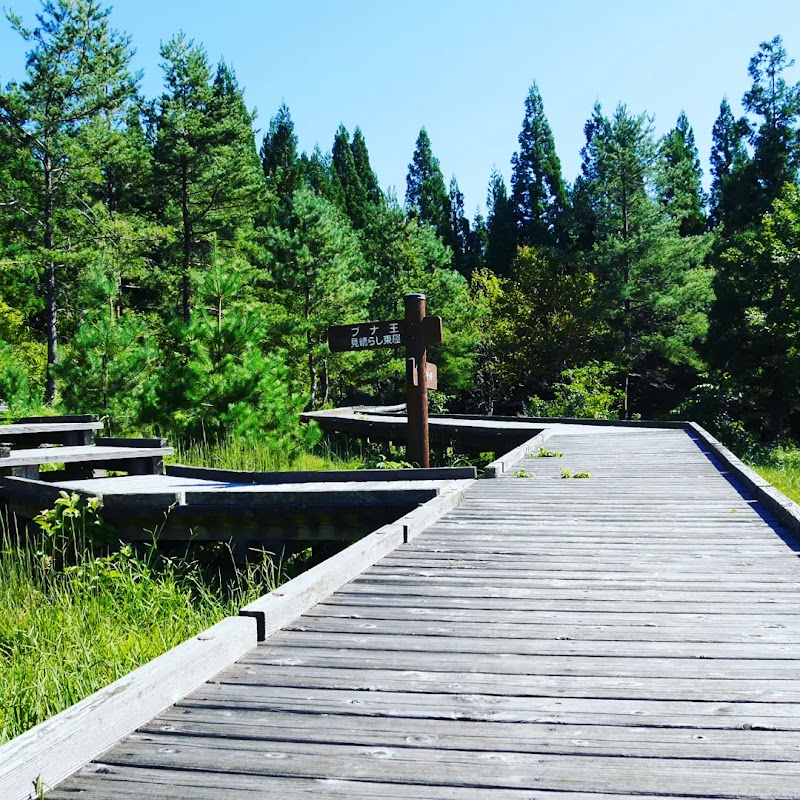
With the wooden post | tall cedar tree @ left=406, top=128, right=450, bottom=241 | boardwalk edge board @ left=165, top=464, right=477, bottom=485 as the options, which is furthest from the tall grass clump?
tall cedar tree @ left=406, top=128, right=450, bottom=241

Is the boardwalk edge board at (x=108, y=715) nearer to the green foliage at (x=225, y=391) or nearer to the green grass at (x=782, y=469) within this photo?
the green grass at (x=782, y=469)

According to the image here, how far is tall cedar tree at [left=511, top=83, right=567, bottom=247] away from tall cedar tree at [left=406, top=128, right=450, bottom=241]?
4.91 metres

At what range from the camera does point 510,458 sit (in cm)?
998

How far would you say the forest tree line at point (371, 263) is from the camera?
23.7 metres

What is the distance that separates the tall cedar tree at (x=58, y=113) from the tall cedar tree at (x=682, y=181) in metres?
22.8

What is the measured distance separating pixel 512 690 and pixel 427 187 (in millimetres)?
53143

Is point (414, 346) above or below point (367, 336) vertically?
below

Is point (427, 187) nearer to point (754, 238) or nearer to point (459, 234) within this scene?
point (459, 234)

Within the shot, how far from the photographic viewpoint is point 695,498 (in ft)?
23.0

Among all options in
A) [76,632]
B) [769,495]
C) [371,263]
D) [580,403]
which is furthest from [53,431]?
[371,263]

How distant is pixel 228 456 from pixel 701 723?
442 inches

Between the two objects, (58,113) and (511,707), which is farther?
(58,113)

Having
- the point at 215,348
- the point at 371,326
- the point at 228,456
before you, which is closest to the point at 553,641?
the point at 371,326

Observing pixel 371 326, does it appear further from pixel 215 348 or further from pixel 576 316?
pixel 576 316
